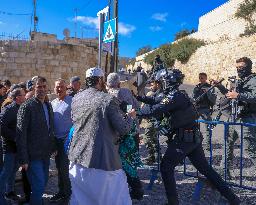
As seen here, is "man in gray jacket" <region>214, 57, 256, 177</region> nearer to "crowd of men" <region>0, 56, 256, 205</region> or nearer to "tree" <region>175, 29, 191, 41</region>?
"crowd of men" <region>0, 56, 256, 205</region>

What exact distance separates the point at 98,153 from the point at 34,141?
1220 millimetres

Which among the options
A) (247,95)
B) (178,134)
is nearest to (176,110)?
(178,134)

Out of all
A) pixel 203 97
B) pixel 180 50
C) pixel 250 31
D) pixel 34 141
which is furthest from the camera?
pixel 180 50

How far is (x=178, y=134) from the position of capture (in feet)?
13.9

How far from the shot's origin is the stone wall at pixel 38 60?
47.9 feet

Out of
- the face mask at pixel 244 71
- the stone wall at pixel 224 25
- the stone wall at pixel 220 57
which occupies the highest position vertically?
the stone wall at pixel 224 25

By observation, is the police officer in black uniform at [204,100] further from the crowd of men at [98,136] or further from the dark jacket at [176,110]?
the dark jacket at [176,110]

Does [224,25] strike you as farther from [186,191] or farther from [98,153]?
[98,153]

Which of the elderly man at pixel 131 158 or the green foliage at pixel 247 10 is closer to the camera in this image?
the elderly man at pixel 131 158

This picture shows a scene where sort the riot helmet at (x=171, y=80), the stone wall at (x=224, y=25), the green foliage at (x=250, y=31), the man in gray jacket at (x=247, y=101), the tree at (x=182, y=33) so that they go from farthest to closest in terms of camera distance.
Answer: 1. the tree at (x=182, y=33)
2. the stone wall at (x=224, y=25)
3. the green foliage at (x=250, y=31)
4. the man in gray jacket at (x=247, y=101)
5. the riot helmet at (x=171, y=80)

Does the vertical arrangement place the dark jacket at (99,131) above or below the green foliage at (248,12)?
below

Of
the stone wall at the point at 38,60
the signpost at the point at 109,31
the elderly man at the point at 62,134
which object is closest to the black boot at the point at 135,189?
the elderly man at the point at 62,134

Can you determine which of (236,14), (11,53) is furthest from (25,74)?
(236,14)

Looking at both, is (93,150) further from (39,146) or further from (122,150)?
(122,150)
